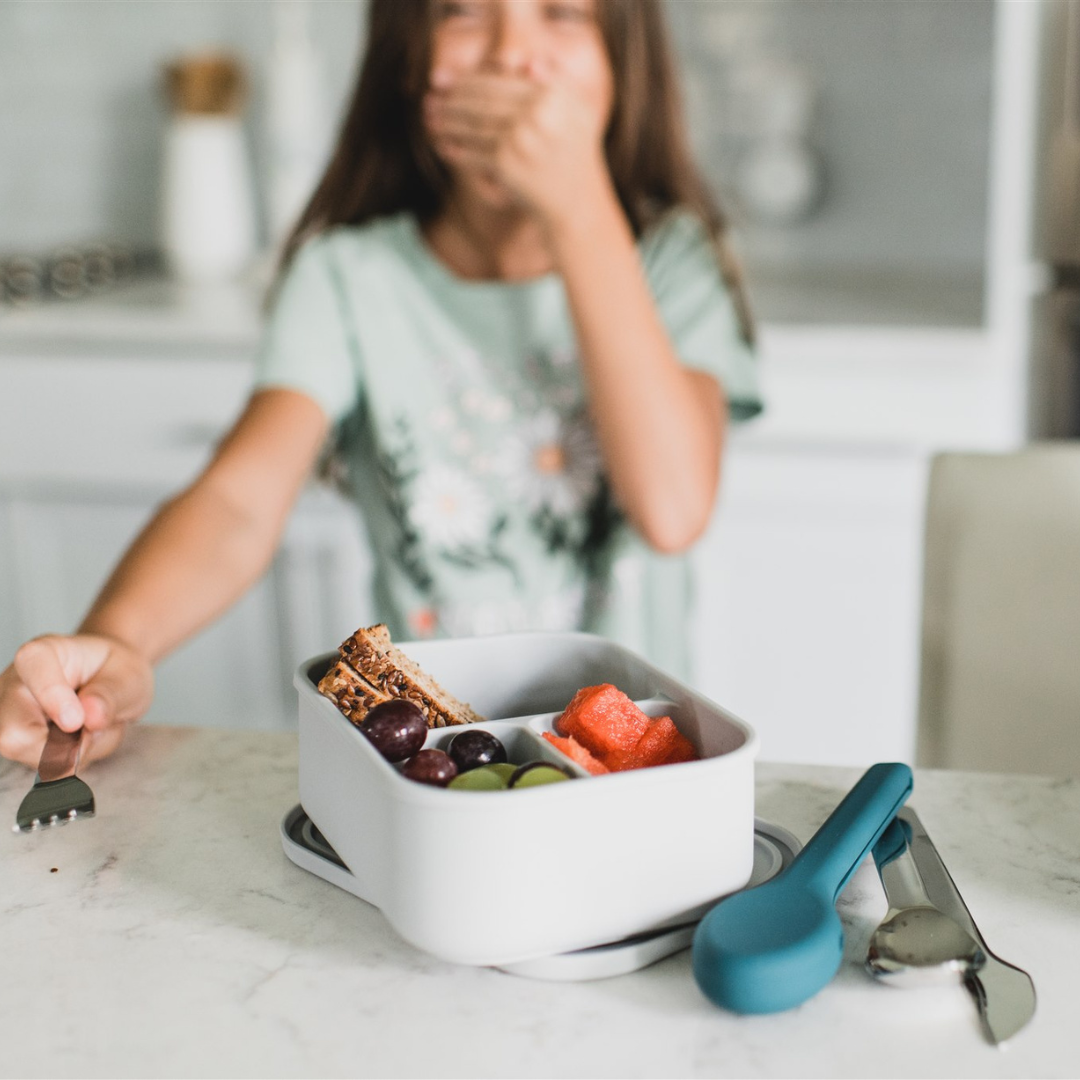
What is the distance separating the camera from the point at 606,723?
1.63 feet

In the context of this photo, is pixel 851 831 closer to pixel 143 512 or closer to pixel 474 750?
pixel 474 750

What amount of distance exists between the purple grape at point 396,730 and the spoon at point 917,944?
0.59 feet

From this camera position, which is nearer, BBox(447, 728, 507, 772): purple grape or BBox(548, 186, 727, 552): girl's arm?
BBox(447, 728, 507, 772): purple grape

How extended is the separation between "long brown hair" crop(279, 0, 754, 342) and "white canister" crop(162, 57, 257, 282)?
86cm

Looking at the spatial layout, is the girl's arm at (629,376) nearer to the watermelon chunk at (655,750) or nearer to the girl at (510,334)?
the girl at (510,334)

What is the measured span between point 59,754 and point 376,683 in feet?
0.64

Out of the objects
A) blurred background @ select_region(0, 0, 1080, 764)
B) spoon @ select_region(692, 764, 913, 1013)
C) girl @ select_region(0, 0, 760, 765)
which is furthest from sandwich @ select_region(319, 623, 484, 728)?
blurred background @ select_region(0, 0, 1080, 764)

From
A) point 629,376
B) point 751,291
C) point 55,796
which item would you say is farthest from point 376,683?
point 751,291

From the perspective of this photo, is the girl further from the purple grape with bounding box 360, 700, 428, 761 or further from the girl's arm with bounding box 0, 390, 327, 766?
the purple grape with bounding box 360, 700, 428, 761

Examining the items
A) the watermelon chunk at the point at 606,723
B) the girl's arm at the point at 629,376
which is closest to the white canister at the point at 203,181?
the girl's arm at the point at 629,376

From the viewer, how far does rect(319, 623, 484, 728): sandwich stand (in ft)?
1.69

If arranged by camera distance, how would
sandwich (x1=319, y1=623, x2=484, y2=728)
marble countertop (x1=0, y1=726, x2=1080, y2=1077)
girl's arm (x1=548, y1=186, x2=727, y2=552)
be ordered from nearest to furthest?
1. marble countertop (x1=0, y1=726, x2=1080, y2=1077)
2. sandwich (x1=319, y1=623, x2=484, y2=728)
3. girl's arm (x1=548, y1=186, x2=727, y2=552)

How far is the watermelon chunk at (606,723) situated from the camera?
497mm

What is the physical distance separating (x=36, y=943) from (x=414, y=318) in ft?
2.72
